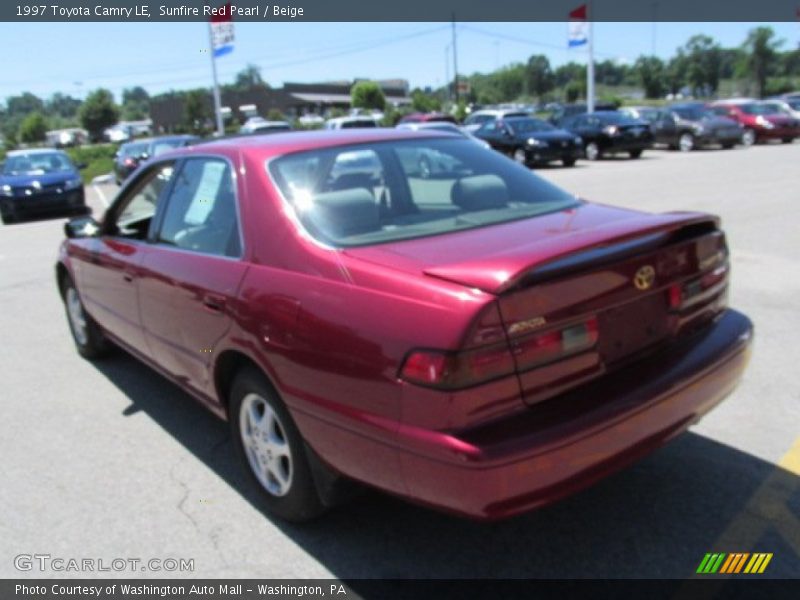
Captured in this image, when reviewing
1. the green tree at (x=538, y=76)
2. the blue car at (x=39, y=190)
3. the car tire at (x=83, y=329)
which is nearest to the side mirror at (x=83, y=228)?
the car tire at (x=83, y=329)

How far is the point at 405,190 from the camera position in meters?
3.53

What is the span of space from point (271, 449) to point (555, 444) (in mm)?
1348

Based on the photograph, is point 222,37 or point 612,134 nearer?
point 612,134

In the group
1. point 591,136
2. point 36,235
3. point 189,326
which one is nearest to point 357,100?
point 591,136

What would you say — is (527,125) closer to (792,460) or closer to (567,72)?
(792,460)

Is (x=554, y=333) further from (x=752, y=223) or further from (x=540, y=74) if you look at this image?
(x=540, y=74)

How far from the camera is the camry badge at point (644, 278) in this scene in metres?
2.67

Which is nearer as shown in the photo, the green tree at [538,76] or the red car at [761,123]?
the red car at [761,123]

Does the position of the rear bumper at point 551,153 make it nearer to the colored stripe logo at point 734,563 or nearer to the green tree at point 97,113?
the colored stripe logo at point 734,563

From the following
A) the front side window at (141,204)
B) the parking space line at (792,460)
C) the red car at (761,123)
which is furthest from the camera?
the red car at (761,123)

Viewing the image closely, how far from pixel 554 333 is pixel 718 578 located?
3.72 ft

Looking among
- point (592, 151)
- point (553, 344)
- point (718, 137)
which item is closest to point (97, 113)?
point (592, 151)

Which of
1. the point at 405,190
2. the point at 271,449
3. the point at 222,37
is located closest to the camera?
the point at 271,449

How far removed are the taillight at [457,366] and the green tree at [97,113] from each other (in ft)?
292
